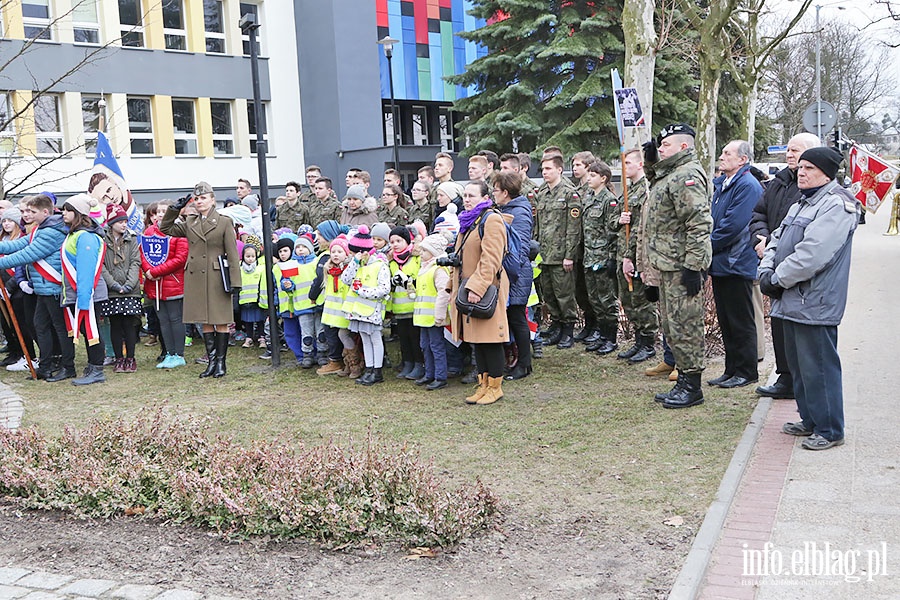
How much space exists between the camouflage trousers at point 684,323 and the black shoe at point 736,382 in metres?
0.93

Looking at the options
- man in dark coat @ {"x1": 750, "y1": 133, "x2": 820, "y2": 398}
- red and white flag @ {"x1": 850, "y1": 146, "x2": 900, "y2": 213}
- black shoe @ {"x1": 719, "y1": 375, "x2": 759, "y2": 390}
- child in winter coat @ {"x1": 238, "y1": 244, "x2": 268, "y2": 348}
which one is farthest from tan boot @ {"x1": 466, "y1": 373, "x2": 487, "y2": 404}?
red and white flag @ {"x1": 850, "y1": 146, "x2": 900, "y2": 213}

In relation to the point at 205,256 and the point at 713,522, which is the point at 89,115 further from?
the point at 713,522

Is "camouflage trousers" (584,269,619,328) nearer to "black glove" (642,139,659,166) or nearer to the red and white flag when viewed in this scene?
"black glove" (642,139,659,166)

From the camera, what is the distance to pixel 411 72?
37.2 meters

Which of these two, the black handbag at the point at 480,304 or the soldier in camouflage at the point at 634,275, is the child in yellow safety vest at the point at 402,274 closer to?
the black handbag at the point at 480,304

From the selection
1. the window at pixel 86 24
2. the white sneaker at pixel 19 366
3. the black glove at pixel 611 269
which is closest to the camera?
the black glove at pixel 611 269

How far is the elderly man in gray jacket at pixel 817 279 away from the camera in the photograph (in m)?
5.93

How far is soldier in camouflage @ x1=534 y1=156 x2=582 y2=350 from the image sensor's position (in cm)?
1012

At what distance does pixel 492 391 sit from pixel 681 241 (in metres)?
2.19

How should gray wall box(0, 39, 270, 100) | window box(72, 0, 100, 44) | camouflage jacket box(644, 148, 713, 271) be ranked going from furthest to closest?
1. window box(72, 0, 100, 44)
2. gray wall box(0, 39, 270, 100)
3. camouflage jacket box(644, 148, 713, 271)

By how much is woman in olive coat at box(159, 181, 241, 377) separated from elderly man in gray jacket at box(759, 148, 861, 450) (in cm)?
579

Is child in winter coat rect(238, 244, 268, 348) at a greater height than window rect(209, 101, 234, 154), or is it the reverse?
window rect(209, 101, 234, 154)

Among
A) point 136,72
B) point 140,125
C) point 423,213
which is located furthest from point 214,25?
point 423,213

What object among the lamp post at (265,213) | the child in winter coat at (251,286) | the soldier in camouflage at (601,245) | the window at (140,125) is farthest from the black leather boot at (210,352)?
the window at (140,125)
